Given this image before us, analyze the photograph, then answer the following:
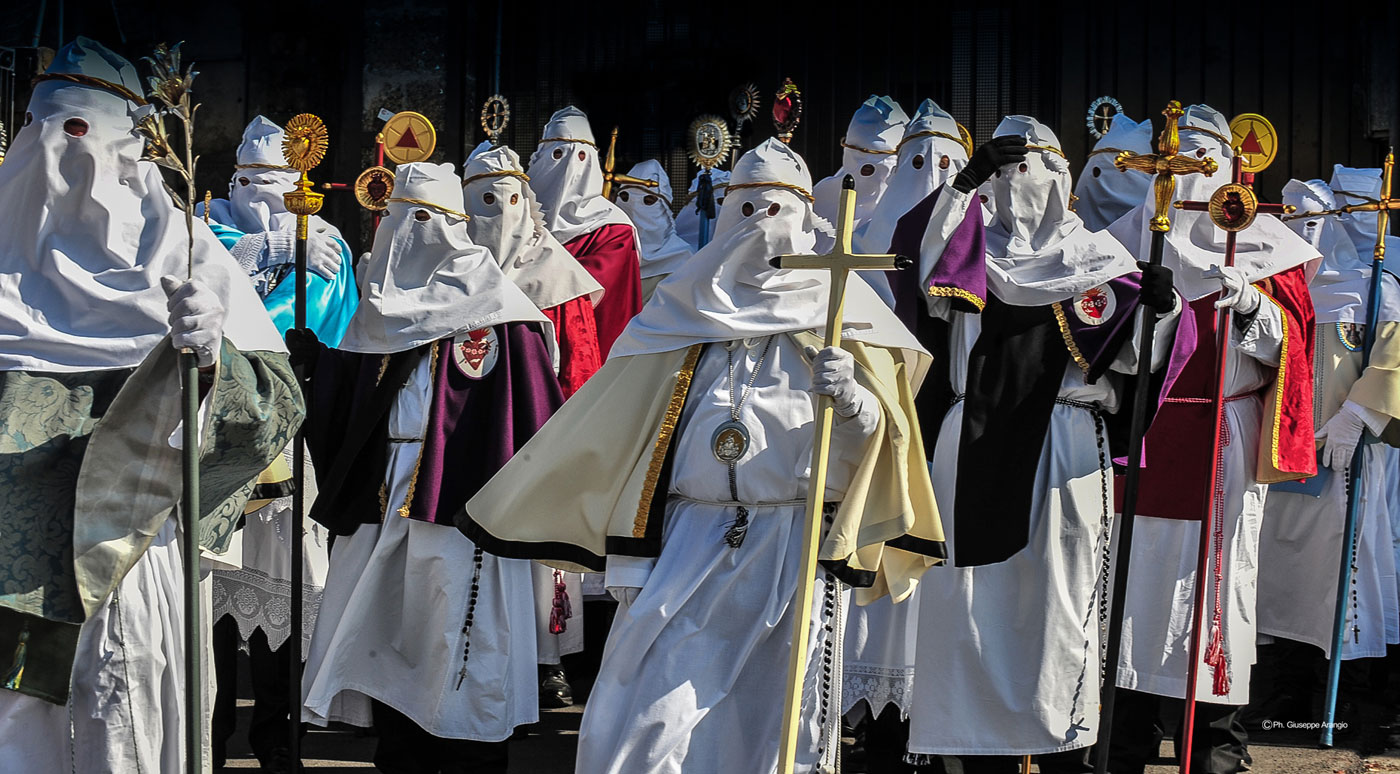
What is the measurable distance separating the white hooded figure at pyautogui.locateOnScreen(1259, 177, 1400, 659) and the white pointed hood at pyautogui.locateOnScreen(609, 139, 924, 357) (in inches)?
143

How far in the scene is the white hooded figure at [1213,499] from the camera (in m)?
6.54

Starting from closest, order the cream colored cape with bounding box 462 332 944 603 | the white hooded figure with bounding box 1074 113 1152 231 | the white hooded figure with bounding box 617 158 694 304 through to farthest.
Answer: the cream colored cape with bounding box 462 332 944 603 → the white hooded figure with bounding box 1074 113 1152 231 → the white hooded figure with bounding box 617 158 694 304

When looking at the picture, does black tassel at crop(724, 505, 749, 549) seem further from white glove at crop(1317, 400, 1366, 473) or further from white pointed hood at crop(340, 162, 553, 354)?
white glove at crop(1317, 400, 1366, 473)

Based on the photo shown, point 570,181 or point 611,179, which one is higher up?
point 611,179

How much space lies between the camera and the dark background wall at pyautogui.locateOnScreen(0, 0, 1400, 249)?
1005cm

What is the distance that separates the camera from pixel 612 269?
8.62 meters

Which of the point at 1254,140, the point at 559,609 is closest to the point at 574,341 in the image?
the point at 559,609

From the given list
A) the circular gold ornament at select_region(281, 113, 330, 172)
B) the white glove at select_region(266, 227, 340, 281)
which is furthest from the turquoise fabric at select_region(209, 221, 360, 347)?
the circular gold ornament at select_region(281, 113, 330, 172)

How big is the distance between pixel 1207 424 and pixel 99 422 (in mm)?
4200

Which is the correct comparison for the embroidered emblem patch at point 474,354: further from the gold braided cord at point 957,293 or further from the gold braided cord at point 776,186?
the gold braided cord at point 957,293

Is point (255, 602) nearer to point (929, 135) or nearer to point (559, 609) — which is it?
point (559, 609)

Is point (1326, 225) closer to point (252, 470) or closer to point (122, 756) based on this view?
point (252, 470)

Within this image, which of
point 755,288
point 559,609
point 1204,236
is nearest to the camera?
point 755,288

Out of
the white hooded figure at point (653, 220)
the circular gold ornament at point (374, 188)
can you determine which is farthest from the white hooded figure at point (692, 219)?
the circular gold ornament at point (374, 188)
